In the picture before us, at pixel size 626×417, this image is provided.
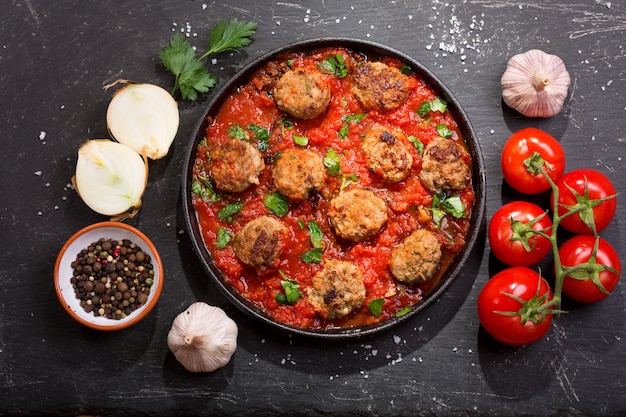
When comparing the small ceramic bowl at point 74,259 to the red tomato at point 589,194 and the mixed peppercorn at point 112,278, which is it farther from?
the red tomato at point 589,194

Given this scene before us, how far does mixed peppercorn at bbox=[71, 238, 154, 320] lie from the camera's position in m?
5.39

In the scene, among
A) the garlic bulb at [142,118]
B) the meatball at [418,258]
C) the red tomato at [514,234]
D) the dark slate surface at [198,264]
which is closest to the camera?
the meatball at [418,258]

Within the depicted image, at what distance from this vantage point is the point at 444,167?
5199 millimetres

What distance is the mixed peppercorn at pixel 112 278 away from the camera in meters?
5.39

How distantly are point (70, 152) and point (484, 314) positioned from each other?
327cm

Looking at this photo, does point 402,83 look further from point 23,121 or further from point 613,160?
point 23,121

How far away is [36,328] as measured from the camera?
18.6 ft

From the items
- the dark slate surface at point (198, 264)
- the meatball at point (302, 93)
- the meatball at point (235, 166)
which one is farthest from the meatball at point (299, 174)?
the dark slate surface at point (198, 264)

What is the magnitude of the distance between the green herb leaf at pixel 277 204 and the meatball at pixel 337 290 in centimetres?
49

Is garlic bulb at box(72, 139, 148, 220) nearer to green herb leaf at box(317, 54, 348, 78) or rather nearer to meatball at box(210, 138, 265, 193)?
meatball at box(210, 138, 265, 193)

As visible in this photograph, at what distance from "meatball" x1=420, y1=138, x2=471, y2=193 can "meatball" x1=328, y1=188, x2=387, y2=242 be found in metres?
0.38

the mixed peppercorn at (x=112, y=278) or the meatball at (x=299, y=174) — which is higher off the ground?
the meatball at (x=299, y=174)

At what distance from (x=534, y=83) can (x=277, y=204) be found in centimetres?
204

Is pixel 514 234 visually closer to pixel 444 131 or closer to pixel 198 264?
pixel 444 131
